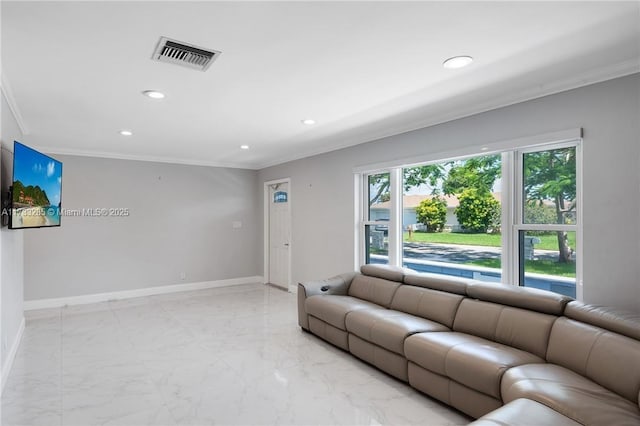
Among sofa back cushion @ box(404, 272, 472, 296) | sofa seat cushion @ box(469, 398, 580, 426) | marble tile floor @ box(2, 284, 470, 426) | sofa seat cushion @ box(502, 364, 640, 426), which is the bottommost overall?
marble tile floor @ box(2, 284, 470, 426)

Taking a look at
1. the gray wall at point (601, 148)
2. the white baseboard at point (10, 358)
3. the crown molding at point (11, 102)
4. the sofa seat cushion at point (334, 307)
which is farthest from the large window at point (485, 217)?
the white baseboard at point (10, 358)

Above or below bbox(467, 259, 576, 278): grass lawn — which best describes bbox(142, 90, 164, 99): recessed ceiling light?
above

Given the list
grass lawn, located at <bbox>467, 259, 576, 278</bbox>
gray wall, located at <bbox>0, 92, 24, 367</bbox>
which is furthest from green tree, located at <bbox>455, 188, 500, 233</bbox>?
gray wall, located at <bbox>0, 92, 24, 367</bbox>

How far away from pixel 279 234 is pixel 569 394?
18.4 ft

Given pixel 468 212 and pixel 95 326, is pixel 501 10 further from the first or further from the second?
pixel 95 326

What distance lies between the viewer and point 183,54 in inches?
96.7

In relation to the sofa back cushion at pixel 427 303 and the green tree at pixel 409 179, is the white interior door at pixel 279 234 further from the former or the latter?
the sofa back cushion at pixel 427 303

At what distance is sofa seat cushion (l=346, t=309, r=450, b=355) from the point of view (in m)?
3.04

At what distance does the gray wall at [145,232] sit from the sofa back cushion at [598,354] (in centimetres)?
588

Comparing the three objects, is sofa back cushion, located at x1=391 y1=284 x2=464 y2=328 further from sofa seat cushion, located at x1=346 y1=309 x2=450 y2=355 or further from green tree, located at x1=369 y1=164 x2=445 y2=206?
green tree, located at x1=369 y1=164 x2=445 y2=206

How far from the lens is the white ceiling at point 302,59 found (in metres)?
1.95

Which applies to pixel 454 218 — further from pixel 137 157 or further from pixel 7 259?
pixel 137 157

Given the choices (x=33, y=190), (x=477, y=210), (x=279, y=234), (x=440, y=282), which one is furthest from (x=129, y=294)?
(x=477, y=210)

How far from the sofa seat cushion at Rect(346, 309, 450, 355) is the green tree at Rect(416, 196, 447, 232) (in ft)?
3.97
